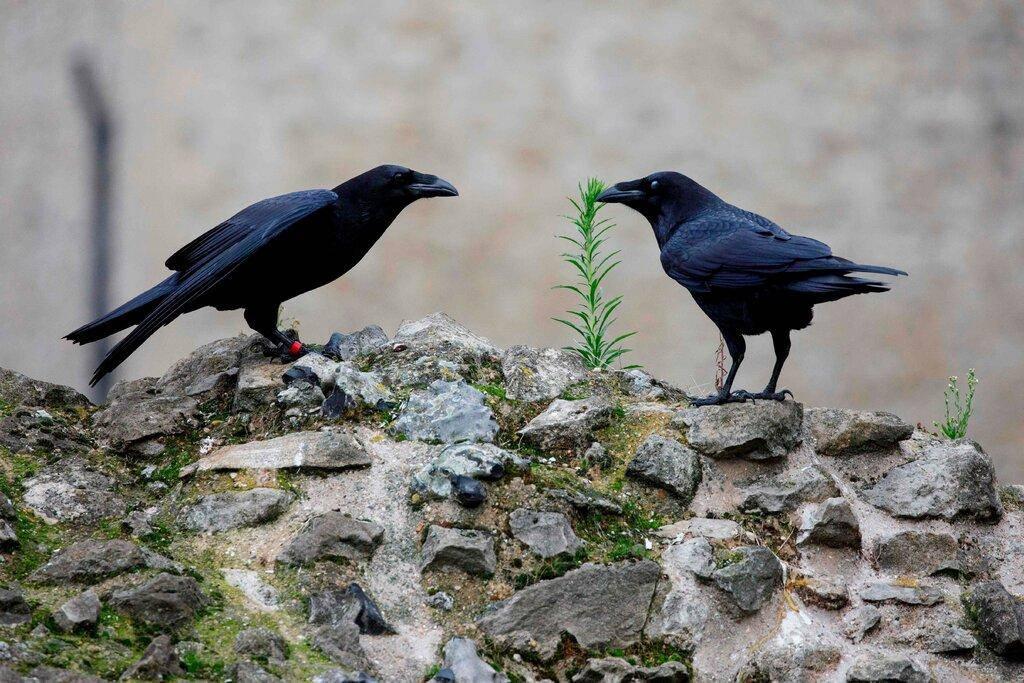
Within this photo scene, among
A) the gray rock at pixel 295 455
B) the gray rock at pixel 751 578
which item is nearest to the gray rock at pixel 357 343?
the gray rock at pixel 295 455

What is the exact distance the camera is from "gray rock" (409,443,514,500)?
3.90m

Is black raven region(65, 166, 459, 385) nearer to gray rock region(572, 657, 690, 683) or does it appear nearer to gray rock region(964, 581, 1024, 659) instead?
gray rock region(572, 657, 690, 683)

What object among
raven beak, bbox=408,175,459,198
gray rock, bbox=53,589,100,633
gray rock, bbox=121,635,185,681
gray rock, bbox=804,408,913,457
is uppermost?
raven beak, bbox=408,175,459,198

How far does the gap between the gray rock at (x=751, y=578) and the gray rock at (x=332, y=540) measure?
1168 mm

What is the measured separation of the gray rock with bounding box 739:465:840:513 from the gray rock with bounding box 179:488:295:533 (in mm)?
1691

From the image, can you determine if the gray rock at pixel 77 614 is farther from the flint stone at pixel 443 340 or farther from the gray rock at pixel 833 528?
the gray rock at pixel 833 528

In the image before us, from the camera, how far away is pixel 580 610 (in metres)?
3.52

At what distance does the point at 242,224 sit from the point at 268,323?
1.55 feet

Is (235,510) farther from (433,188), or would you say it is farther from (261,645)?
(433,188)

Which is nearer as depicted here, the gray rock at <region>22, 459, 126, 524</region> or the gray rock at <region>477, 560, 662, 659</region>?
the gray rock at <region>477, 560, 662, 659</region>

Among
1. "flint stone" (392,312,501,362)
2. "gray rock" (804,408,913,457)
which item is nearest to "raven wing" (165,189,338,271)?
"flint stone" (392,312,501,362)

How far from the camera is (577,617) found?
350cm

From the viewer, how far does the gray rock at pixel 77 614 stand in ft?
10.1

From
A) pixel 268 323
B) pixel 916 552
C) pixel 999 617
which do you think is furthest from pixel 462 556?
pixel 268 323
